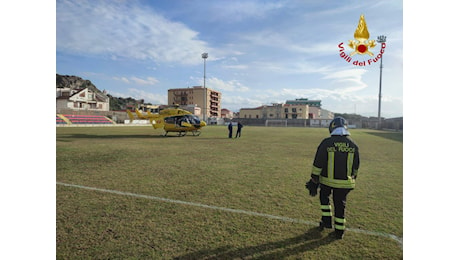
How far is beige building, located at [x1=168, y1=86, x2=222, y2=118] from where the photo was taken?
93125mm

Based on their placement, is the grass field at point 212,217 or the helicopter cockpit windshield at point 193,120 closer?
the grass field at point 212,217

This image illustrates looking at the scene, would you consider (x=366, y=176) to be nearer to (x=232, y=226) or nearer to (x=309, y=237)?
(x=309, y=237)

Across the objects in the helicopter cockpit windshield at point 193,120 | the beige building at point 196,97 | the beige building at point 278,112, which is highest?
the beige building at point 196,97

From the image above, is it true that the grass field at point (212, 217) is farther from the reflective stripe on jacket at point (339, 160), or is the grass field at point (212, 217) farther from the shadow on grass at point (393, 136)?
the shadow on grass at point (393, 136)

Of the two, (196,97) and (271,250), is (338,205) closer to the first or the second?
(271,250)

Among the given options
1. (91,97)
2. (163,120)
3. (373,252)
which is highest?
(91,97)

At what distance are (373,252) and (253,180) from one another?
3.70 metres

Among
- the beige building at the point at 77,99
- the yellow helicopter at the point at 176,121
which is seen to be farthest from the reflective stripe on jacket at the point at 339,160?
the beige building at the point at 77,99

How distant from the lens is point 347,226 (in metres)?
3.88

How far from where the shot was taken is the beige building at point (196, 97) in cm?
9312

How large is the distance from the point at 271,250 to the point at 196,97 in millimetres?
93495

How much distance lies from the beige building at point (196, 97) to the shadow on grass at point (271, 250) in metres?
88.9

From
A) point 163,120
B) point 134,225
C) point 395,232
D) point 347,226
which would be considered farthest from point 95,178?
point 163,120

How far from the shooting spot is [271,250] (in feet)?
10.3
